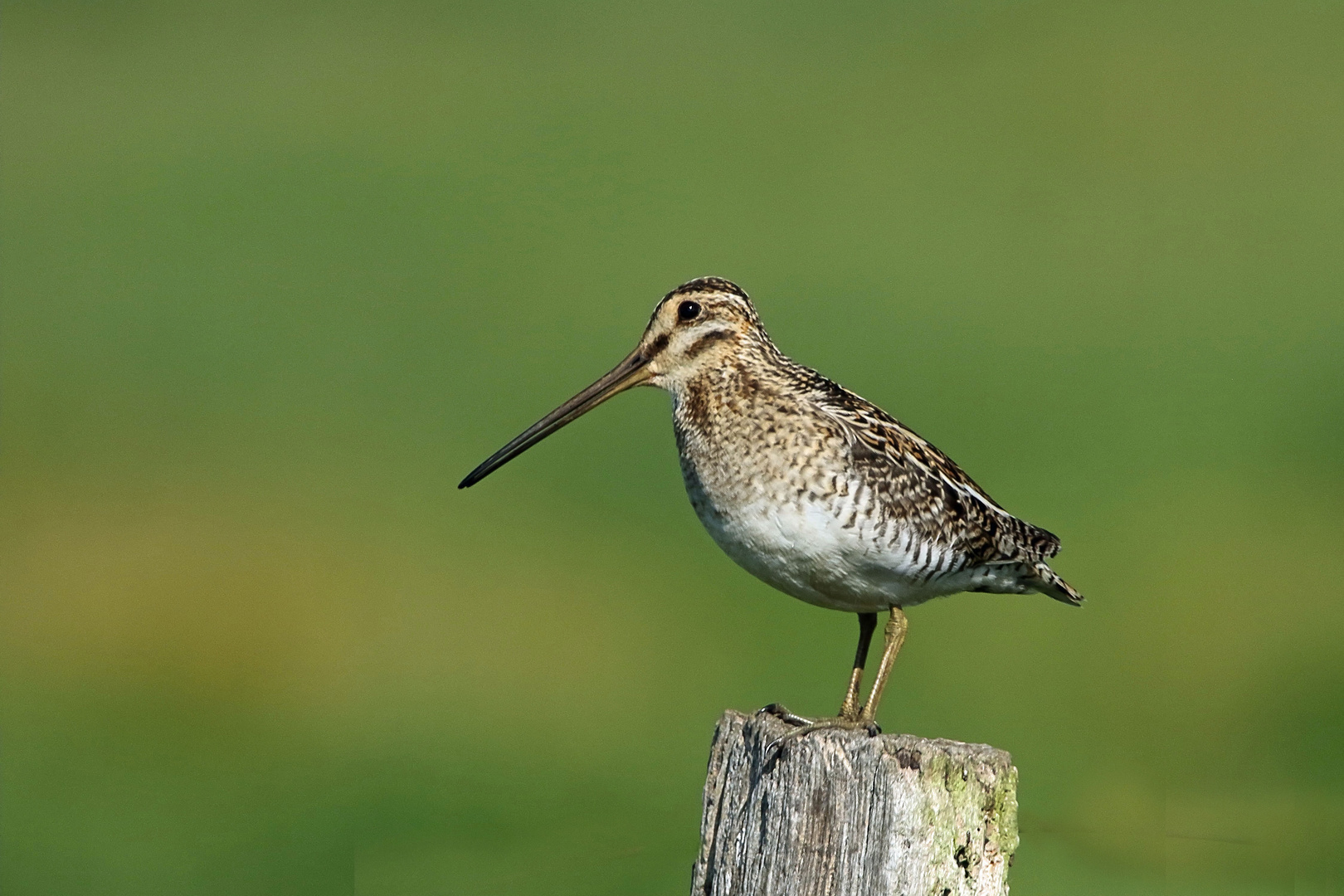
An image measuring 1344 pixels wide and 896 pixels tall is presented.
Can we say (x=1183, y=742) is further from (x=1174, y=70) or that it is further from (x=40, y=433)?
(x=1174, y=70)

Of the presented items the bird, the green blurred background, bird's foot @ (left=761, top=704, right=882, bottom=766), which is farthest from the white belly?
the green blurred background

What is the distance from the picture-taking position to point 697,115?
→ 95.9ft

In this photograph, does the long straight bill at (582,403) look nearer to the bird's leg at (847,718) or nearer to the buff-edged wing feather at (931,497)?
the buff-edged wing feather at (931,497)

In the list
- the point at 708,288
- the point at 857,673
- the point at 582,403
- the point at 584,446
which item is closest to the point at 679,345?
the point at 708,288

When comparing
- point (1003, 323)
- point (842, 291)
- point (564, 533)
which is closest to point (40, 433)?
point (564, 533)

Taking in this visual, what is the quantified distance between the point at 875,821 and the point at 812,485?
1.64 m

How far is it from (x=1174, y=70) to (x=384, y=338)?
1674 centimetres

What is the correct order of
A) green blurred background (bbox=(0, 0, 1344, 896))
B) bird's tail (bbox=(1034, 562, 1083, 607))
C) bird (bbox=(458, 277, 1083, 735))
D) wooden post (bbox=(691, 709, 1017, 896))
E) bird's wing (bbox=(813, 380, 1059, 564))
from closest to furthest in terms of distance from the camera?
wooden post (bbox=(691, 709, 1017, 896))
bird (bbox=(458, 277, 1083, 735))
bird's wing (bbox=(813, 380, 1059, 564))
bird's tail (bbox=(1034, 562, 1083, 607))
green blurred background (bbox=(0, 0, 1344, 896))

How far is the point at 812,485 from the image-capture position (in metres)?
5.33

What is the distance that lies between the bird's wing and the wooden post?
1.44 m

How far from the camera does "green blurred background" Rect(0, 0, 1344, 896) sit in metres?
11.2

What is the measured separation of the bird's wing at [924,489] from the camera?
5414 mm

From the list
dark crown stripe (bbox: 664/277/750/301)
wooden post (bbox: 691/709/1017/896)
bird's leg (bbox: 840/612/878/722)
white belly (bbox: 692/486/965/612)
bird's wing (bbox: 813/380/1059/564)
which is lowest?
wooden post (bbox: 691/709/1017/896)

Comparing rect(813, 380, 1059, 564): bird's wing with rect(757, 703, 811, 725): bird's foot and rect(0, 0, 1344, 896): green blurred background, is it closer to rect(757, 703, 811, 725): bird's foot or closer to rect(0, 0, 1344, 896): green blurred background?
rect(757, 703, 811, 725): bird's foot
